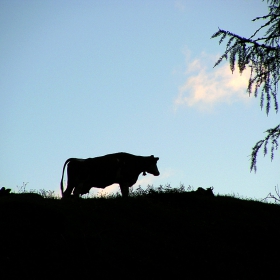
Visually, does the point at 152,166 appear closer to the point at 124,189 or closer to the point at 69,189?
the point at 124,189

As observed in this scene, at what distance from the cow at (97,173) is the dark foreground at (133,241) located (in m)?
2.78

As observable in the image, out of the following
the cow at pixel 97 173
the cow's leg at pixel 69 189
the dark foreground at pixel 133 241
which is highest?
the cow at pixel 97 173

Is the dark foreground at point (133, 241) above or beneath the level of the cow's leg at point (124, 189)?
beneath

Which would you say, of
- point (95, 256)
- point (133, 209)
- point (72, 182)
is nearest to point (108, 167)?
point (72, 182)

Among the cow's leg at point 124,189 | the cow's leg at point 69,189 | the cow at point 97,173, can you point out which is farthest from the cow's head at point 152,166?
the cow's leg at point 69,189

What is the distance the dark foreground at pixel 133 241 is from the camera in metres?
8.30

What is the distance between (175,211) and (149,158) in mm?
6104

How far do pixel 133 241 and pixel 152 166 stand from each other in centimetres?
907

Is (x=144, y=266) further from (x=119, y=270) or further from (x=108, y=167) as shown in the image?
(x=108, y=167)

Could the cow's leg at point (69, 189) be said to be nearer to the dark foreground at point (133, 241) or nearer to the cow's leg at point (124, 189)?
the cow's leg at point (124, 189)

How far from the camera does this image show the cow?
1678cm

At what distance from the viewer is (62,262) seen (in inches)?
329

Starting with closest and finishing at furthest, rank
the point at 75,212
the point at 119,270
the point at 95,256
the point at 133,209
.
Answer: the point at 119,270, the point at 95,256, the point at 75,212, the point at 133,209

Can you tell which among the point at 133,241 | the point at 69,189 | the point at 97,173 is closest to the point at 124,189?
the point at 97,173
